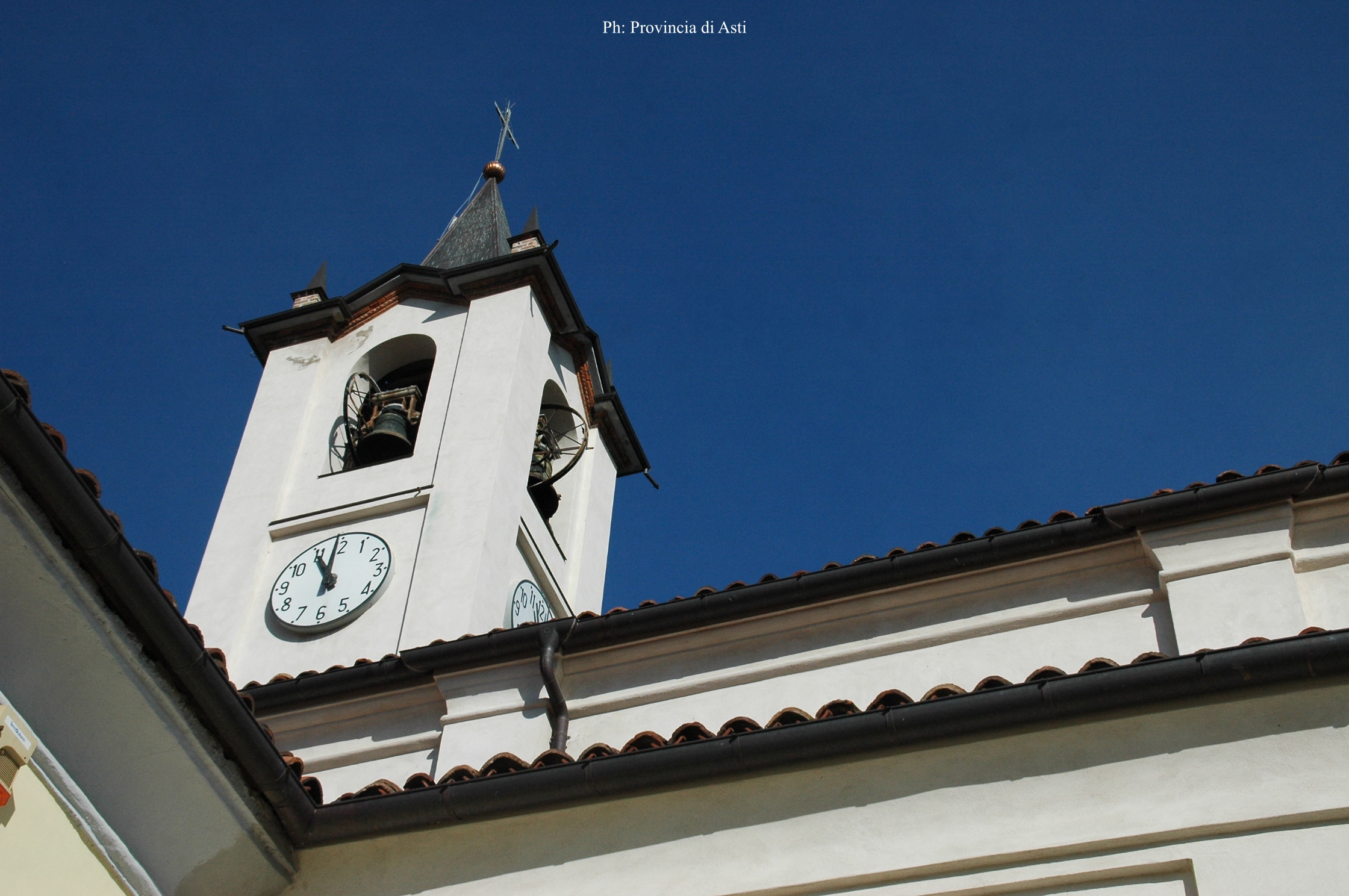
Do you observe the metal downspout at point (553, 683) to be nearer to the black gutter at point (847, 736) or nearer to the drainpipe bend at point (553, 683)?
the drainpipe bend at point (553, 683)

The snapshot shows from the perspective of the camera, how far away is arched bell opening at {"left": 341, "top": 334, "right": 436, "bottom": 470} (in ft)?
48.6

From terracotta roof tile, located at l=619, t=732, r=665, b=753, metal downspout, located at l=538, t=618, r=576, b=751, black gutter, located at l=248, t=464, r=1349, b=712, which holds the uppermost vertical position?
black gutter, located at l=248, t=464, r=1349, b=712

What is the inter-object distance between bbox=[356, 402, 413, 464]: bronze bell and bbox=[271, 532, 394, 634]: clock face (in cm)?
117

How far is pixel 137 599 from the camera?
242 inches

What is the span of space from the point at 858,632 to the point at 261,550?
6.61 m

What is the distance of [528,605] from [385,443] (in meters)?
2.30

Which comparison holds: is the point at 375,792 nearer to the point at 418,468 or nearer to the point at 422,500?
the point at 422,500

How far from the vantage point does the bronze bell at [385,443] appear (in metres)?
14.8

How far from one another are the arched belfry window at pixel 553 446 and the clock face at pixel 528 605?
3.83 ft

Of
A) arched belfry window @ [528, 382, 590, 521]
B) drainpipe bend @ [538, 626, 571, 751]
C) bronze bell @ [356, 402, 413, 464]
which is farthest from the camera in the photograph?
arched belfry window @ [528, 382, 590, 521]

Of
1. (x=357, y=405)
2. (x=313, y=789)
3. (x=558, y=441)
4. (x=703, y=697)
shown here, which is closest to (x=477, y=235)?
(x=558, y=441)

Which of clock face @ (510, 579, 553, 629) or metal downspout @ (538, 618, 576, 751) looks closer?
metal downspout @ (538, 618, 576, 751)

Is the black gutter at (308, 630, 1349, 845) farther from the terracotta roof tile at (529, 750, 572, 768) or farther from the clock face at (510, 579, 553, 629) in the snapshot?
the clock face at (510, 579, 553, 629)

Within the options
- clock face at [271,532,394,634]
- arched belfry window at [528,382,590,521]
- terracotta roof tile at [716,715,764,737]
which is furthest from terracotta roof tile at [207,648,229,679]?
arched belfry window at [528,382,590,521]
